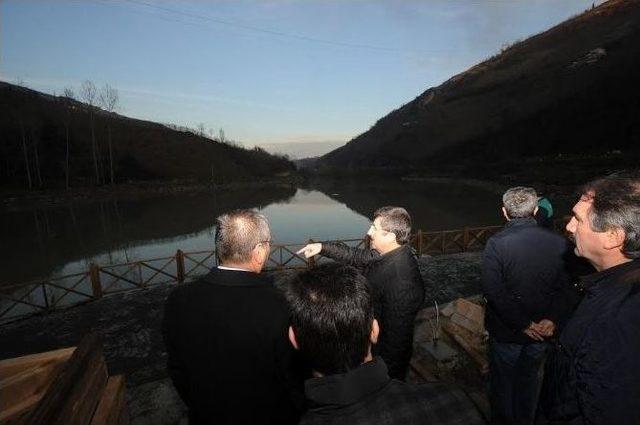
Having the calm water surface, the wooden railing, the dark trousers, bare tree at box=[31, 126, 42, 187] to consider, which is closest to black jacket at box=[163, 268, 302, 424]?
the dark trousers

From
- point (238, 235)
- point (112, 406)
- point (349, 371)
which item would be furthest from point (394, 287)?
point (112, 406)

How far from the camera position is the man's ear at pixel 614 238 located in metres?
1.58

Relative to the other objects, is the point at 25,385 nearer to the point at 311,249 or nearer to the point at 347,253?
the point at 311,249

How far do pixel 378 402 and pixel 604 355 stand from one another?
0.93m

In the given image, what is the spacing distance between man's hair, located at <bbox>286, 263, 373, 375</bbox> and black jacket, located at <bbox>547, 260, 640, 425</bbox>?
90 centimetres

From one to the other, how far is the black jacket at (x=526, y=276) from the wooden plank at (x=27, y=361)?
3194 mm

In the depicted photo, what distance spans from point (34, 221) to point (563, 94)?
96.1 metres

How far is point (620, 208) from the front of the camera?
1584 mm

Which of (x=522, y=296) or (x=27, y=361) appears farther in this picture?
(x=522, y=296)

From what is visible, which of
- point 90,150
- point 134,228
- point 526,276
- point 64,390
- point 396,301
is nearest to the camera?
point 64,390

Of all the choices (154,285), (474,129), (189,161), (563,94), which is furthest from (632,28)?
(154,285)

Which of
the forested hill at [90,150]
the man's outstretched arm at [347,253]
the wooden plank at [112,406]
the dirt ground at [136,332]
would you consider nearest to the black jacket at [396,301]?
the man's outstretched arm at [347,253]

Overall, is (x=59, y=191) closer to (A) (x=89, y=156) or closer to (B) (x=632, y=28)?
(A) (x=89, y=156)

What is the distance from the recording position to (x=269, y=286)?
6.28 feet
